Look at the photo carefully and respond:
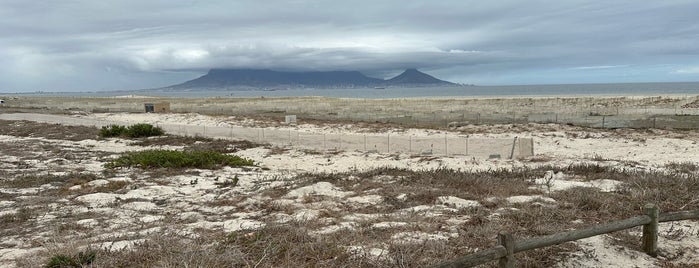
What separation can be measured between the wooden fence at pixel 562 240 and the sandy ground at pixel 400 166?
11.9 inches

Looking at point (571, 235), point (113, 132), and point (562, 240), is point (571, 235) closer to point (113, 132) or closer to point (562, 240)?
point (562, 240)

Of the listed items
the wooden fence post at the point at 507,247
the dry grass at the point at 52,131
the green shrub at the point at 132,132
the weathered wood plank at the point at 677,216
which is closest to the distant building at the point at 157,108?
the dry grass at the point at 52,131

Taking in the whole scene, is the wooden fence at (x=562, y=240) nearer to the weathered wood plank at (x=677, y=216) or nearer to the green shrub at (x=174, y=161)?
the weathered wood plank at (x=677, y=216)

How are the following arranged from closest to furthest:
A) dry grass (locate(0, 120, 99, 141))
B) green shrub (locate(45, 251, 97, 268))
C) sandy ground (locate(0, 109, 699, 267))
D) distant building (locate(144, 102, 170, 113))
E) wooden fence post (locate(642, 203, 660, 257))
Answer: green shrub (locate(45, 251, 97, 268)), wooden fence post (locate(642, 203, 660, 257)), sandy ground (locate(0, 109, 699, 267)), dry grass (locate(0, 120, 99, 141)), distant building (locate(144, 102, 170, 113))

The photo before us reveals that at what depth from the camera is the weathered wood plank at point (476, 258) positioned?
169 inches

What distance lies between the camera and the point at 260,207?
855 centimetres

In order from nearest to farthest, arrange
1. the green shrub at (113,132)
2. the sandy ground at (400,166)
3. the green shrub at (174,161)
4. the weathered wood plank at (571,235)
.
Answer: the weathered wood plank at (571,235)
the sandy ground at (400,166)
the green shrub at (174,161)
the green shrub at (113,132)

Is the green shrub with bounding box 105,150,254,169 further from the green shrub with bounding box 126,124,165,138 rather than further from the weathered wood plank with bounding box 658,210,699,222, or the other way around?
the weathered wood plank with bounding box 658,210,699,222

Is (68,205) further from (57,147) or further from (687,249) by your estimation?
(57,147)

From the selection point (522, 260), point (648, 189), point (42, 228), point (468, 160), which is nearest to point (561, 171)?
point (648, 189)

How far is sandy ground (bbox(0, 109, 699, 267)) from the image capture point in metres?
6.28

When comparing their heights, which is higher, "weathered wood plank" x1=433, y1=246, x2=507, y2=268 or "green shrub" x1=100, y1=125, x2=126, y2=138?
"weathered wood plank" x1=433, y1=246, x2=507, y2=268

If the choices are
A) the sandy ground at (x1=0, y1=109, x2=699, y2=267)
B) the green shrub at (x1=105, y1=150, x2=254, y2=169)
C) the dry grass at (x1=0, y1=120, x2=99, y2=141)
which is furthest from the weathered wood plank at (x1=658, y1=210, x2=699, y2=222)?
the dry grass at (x1=0, y1=120, x2=99, y2=141)

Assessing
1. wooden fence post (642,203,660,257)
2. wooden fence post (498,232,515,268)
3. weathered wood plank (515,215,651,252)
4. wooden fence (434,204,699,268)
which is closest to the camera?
wooden fence (434,204,699,268)
